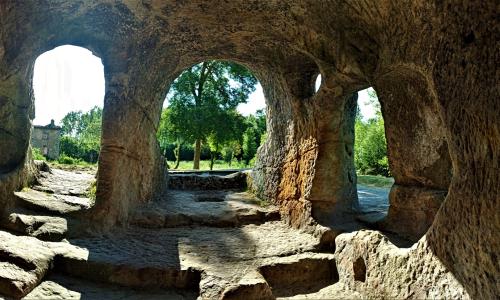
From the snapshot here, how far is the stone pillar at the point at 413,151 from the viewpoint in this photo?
4.18 m

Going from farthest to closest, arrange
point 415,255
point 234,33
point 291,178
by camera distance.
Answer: point 291,178 < point 234,33 < point 415,255

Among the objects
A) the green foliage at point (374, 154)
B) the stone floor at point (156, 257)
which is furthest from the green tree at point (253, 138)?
the stone floor at point (156, 257)

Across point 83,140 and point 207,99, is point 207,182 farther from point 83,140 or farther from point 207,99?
point 83,140

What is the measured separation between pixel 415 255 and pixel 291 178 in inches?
118

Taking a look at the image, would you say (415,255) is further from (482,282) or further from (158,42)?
(158,42)

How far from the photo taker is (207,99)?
16.6 meters

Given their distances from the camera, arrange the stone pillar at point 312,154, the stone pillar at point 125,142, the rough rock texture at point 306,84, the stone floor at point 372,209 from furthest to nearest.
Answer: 1. the stone pillar at point 312,154
2. the stone floor at point 372,209
3. the stone pillar at point 125,142
4. the rough rock texture at point 306,84

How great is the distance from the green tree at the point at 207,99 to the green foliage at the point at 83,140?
3622 millimetres

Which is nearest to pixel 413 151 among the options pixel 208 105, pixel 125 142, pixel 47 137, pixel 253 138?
pixel 125 142

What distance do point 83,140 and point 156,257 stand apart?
115 feet

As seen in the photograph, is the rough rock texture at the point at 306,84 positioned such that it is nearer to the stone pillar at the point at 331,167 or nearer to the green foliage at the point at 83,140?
the stone pillar at the point at 331,167

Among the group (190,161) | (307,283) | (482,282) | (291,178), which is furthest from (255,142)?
(482,282)

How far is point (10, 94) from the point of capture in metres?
4.64

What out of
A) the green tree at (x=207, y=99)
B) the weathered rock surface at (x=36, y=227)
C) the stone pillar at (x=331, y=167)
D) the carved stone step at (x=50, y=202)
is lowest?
the weathered rock surface at (x=36, y=227)
